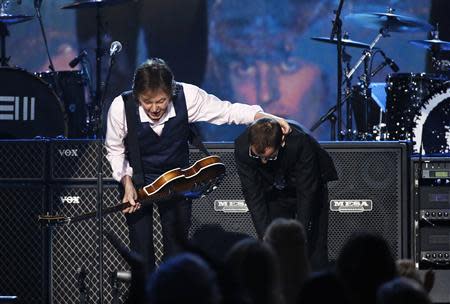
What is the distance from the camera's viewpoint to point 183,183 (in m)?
8.11

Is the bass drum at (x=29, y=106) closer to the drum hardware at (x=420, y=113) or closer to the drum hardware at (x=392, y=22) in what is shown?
the drum hardware at (x=392, y=22)

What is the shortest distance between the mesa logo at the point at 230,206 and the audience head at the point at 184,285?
5.92 m

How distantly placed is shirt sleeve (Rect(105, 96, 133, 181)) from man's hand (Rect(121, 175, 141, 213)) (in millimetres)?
82

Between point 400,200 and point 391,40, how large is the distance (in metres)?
4.65

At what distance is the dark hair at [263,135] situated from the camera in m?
7.66

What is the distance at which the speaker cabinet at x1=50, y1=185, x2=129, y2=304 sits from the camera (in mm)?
Result: 9414

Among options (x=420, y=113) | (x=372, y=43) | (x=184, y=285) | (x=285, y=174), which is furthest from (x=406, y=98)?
(x=184, y=285)

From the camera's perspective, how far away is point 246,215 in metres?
9.38

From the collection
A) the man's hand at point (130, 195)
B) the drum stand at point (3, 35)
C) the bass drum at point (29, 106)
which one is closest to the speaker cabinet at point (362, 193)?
the man's hand at point (130, 195)

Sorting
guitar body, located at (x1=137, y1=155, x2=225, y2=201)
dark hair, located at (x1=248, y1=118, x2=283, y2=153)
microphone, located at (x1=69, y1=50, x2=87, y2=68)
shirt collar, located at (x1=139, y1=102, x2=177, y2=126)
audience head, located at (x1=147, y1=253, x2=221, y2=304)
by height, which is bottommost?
audience head, located at (x1=147, y1=253, x2=221, y2=304)

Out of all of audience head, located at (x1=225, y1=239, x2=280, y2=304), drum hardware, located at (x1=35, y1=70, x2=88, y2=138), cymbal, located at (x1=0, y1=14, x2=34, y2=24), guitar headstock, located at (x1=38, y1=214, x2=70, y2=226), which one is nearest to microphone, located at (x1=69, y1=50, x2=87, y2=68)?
drum hardware, located at (x1=35, y1=70, x2=88, y2=138)

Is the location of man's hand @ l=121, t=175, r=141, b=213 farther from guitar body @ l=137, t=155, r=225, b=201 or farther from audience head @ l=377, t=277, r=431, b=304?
audience head @ l=377, t=277, r=431, b=304

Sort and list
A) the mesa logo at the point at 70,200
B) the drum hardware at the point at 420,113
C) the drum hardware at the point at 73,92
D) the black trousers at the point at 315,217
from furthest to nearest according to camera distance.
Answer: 1. the drum hardware at the point at 73,92
2. the drum hardware at the point at 420,113
3. the mesa logo at the point at 70,200
4. the black trousers at the point at 315,217

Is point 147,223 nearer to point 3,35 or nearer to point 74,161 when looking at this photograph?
point 74,161
